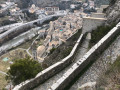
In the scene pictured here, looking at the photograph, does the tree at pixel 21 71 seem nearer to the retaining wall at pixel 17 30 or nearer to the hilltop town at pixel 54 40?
the hilltop town at pixel 54 40

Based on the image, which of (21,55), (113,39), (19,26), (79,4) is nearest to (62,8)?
(79,4)

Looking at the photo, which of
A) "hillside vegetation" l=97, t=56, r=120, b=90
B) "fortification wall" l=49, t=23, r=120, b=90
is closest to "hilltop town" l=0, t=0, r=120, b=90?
"fortification wall" l=49, t=23, r=120, b=90

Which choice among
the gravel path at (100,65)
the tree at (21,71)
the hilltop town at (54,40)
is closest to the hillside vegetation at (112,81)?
the hilltop town at (54,40)

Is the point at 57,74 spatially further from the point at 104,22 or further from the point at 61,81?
the point at 104,22

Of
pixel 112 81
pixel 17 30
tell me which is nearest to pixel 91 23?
pixel 112 81

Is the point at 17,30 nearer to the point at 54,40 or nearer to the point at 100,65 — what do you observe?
the point at 54,40

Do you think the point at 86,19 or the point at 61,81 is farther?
the point at 86,19
